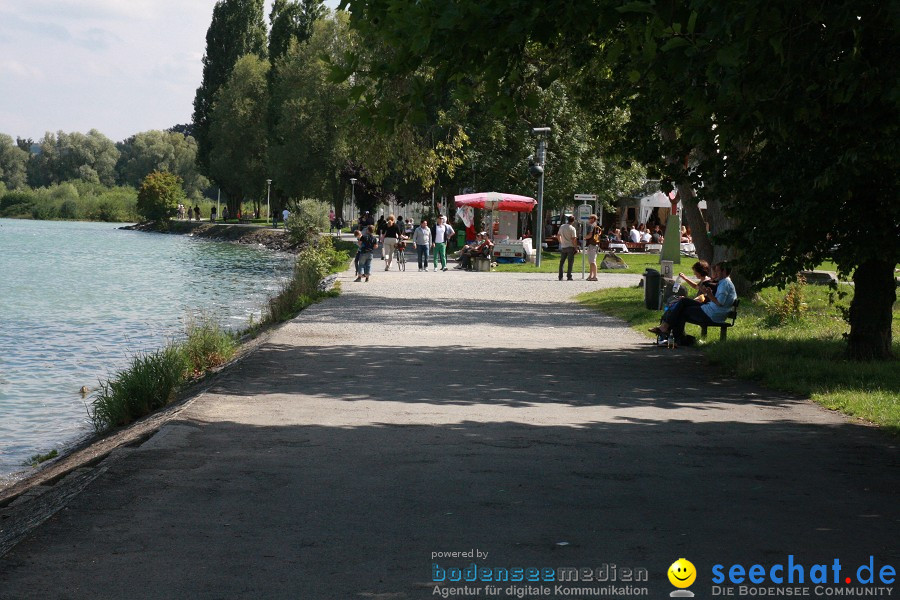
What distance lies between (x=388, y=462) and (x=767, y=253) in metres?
6.15

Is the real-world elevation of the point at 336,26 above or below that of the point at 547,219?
above

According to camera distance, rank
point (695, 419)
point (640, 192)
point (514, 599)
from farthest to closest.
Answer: point (640, 192), point (695, 419), point (514, 599)

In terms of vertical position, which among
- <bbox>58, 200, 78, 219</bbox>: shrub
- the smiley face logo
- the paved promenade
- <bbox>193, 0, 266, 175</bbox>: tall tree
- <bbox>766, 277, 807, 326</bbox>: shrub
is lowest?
the paved promenade

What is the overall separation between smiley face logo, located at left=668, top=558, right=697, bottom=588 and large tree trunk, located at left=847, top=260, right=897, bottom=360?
352 inches

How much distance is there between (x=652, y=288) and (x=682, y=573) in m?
16.5

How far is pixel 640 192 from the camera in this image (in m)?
71.6

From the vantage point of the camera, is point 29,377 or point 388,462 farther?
point 29,377

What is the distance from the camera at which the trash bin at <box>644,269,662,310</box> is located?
21.6 m

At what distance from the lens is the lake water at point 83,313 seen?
1505 centimetres

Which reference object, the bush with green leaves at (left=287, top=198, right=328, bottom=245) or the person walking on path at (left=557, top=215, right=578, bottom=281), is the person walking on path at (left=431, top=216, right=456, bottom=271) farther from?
the bush with green leaves at (left=287, top=198, right=328, bottom=245)

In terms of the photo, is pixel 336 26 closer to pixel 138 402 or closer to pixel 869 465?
pixel 138 402

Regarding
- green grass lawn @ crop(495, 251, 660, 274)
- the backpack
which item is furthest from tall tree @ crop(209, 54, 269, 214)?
the backpack

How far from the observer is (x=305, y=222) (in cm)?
6850

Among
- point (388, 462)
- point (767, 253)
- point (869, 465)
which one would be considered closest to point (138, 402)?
point (388, 462)
